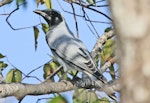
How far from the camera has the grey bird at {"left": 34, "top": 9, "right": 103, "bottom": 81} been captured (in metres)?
3.67

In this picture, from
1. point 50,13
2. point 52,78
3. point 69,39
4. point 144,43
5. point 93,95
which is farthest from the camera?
point 50,13

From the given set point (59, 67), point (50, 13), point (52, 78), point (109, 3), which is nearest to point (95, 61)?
point (59, 67)

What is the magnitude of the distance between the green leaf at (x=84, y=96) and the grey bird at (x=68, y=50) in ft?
4.04

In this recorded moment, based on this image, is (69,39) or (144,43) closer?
(144,43)

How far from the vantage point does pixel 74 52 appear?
397 cm

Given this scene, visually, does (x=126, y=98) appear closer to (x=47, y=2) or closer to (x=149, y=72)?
(x=149, y=72)

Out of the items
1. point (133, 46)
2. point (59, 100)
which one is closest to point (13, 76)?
point (59, 100)

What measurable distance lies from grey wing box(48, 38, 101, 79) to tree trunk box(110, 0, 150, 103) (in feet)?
10.3

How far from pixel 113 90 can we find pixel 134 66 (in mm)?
1690

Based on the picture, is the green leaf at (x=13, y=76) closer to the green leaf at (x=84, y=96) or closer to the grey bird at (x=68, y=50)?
the grey bird at (x=68, y=50)

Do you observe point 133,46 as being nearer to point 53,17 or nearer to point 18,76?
point 18,76

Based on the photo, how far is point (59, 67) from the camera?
3.45m

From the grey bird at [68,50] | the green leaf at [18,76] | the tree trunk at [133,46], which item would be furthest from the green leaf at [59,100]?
the grey bird at [68,50]

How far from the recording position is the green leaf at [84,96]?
1.96 meters
